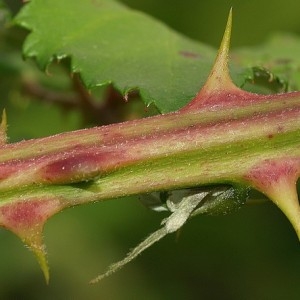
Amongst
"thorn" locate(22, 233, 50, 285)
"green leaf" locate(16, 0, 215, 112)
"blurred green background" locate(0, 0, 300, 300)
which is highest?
"thorn" locate(22, 233, 50, 285)

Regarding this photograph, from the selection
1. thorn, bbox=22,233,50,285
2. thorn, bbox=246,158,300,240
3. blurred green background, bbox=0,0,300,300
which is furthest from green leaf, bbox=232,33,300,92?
blurred green background, bbox=0,0,300,300

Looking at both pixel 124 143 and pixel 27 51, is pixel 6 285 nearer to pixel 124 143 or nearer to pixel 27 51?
pixel 27 51

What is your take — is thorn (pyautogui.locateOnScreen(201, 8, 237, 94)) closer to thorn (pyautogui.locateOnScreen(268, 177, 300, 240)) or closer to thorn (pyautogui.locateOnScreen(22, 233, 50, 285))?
thorn (pyautogui.locateOnScreen(268, 177, 300, 240))

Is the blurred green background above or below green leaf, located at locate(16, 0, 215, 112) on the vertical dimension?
below

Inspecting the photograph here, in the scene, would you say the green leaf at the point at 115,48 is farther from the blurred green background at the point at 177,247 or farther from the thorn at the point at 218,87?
the blurred green background at the point at 177,247

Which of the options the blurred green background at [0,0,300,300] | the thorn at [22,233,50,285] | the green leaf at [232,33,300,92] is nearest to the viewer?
the thorn at [22,233,50,285]

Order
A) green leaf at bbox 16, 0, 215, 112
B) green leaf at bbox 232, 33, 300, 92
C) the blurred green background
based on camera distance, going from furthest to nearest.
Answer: the blurred green background
green leaf at bbox 232, 33, 300, 92
green leaf at bbox 16, 0, 215, 112

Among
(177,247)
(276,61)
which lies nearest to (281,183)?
(276,61)

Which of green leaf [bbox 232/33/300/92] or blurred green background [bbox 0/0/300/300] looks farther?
blurred green background [bbox 0/0/300/300]
